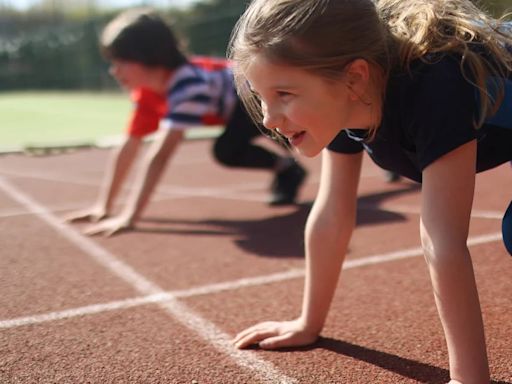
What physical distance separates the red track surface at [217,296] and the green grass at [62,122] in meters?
5.15

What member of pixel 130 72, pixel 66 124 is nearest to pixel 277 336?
pixel 130 72

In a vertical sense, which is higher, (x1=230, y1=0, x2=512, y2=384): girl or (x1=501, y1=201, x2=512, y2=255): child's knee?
(x1=230, y1=0, x2=512, y2=384): girl

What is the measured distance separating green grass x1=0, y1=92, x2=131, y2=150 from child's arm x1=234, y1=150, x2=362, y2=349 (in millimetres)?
6981

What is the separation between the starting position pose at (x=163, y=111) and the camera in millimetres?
4191

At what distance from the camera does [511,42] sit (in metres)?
1.81

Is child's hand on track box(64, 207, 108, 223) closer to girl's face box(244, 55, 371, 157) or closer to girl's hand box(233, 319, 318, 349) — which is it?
girl's hand box(233, 319, 318, 349)

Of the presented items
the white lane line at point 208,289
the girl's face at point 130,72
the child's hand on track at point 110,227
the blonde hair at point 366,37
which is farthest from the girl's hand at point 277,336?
the girl's face at point 130,72

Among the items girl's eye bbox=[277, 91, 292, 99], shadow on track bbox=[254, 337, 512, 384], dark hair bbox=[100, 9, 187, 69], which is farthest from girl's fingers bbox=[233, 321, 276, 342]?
dark hair bbox=[100, 9, 187, 69]

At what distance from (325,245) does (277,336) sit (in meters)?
0.33

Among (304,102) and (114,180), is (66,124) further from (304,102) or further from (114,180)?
(304,102)

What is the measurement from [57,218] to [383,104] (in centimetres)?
320

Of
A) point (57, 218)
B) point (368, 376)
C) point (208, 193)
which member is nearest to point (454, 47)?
point (368, 376)

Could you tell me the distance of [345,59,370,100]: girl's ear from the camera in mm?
1646

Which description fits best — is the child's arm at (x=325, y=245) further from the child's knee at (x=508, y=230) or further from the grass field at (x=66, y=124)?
the grass field at (x=66, y=124)
